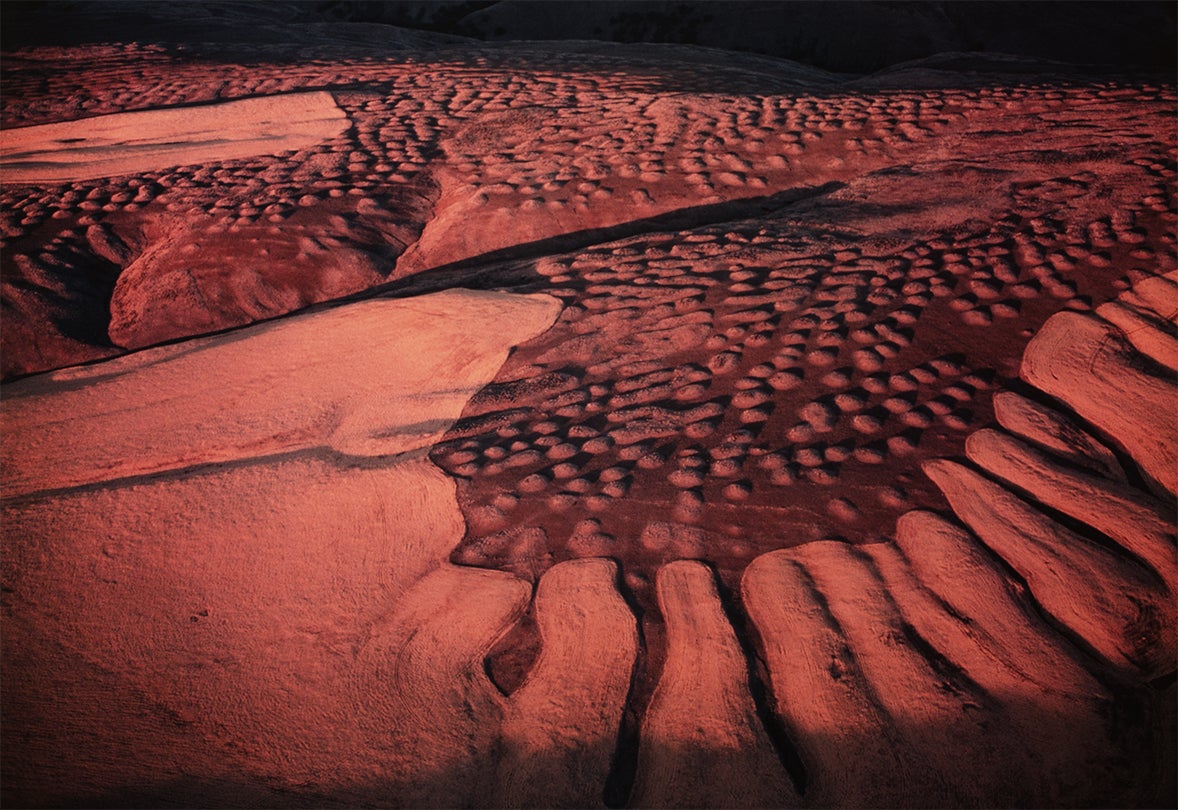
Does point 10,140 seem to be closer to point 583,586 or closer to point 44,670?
point 44,670

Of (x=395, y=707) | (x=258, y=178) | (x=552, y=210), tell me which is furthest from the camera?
(x=258, y=178)

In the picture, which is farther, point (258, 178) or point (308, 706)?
point (258, 178)

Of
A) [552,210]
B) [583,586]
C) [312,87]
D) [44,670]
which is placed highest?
[312,87]

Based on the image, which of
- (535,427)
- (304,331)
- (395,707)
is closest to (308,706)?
(395,707)

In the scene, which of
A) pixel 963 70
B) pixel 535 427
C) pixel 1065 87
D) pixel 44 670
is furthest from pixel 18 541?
pixel 963 70

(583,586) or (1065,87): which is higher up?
(1065,87)

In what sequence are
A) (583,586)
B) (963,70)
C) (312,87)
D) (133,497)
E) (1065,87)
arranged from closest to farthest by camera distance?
1. (583,586)
2. (133,497)
3. (1065,87)
4. (312,87)
5. (963,70)
